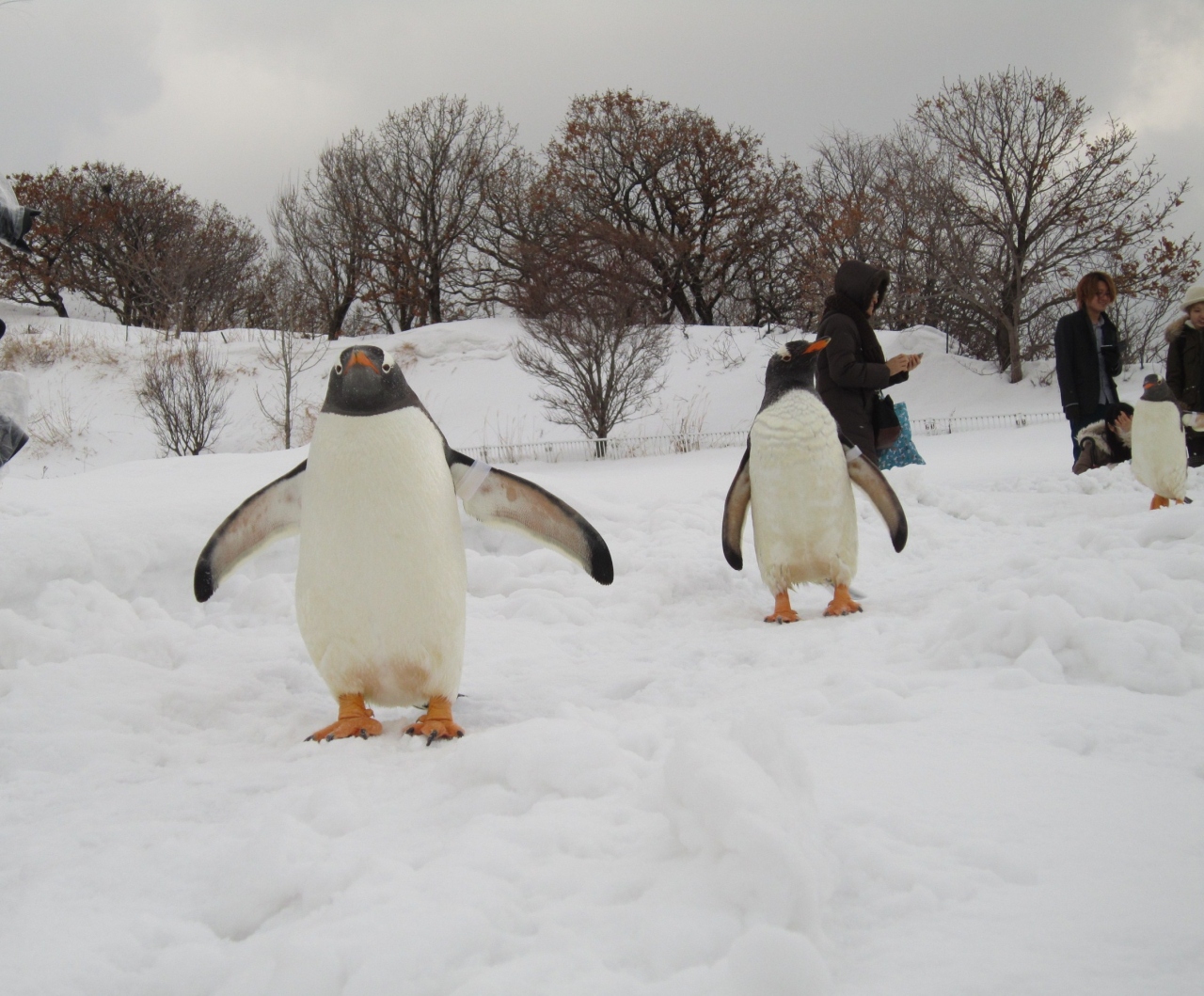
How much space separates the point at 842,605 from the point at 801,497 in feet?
1.56

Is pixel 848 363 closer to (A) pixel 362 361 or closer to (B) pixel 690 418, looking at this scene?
(A) pixel 362 361

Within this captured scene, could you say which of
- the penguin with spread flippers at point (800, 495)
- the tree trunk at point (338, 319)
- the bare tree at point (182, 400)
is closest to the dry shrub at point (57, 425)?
the bare tree at point (182, 400)

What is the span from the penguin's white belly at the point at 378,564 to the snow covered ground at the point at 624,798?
224 mm

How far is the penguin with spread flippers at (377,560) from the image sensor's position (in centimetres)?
223

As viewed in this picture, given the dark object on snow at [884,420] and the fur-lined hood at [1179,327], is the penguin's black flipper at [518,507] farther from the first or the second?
the fur-lined hood at [1179,327]

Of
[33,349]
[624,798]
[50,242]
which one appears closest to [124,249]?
[50,242]

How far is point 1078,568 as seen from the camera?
278cm

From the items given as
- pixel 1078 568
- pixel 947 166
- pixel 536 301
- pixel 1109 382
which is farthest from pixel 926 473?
pixel 947 166

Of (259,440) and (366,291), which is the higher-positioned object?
(366,291)

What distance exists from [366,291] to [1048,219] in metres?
17.0

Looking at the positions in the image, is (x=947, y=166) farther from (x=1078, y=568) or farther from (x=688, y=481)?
(x=1078, y=568)

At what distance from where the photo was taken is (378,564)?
7.29ft

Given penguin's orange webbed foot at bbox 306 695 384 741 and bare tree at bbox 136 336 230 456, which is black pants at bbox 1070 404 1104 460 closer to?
penguin's orange webbed foot at bbox 306 695 384 741

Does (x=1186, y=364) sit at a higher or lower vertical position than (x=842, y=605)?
higher
